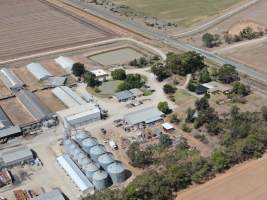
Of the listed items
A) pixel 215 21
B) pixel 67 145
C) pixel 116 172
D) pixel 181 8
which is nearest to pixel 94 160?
pixel 116 172

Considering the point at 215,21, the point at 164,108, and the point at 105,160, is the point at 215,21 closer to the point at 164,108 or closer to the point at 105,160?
the point at 164,108

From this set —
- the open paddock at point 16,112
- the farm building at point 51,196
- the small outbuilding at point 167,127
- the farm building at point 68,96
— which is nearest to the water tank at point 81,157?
the farm building at point 51,196

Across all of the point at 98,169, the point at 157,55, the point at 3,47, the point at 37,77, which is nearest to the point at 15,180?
the point at 98,169

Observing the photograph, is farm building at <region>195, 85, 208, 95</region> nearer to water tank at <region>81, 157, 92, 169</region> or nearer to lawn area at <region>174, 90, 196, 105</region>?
lawn area at <region>174, 90, 196, 105</region>

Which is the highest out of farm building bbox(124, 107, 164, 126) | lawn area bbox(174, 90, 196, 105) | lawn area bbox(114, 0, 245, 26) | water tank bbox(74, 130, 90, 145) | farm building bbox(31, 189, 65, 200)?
lawn area bbox(114, 0, 245, 26)

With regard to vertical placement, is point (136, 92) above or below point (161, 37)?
below

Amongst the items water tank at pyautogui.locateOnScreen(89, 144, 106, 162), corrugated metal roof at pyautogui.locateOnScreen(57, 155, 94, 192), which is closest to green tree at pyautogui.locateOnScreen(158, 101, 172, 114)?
water tank at pyautogui.locateOnScreen(89, 144, 106, 162)

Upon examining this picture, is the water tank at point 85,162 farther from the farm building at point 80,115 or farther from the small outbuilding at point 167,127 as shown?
the small outbuilding at point 167,127
